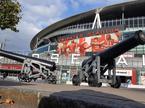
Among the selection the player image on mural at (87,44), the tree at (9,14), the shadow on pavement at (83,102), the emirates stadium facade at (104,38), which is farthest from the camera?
the player image on mural at (87,44)

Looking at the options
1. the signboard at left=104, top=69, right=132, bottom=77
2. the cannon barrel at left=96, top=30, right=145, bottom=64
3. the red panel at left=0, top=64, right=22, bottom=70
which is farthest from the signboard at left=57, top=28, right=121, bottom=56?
the cannon barrel at left=96, top=30, right=145, bottom=64

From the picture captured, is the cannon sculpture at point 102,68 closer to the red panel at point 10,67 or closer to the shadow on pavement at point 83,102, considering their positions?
the shadow on pavement at point 83,102

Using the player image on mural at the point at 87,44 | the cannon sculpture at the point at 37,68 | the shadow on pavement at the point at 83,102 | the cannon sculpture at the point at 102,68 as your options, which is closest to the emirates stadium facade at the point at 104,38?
the player image on mural at the point at 87,44

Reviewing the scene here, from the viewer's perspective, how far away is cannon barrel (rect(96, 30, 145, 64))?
15.6 metres

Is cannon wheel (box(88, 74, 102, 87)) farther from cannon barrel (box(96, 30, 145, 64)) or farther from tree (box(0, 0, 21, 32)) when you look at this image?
tree (box(0, 0, 21, 32))

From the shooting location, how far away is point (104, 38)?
6069cm

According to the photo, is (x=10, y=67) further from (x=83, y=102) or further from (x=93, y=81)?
(x=83, y=102)

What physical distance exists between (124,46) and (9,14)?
23.1 ft

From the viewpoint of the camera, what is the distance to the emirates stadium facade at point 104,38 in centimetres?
5275

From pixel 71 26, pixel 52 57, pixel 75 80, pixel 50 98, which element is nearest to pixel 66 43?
pixel 52 57

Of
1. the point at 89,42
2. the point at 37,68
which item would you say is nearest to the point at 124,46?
the point at 37,68

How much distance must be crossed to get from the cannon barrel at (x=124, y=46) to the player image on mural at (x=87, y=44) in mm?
39640

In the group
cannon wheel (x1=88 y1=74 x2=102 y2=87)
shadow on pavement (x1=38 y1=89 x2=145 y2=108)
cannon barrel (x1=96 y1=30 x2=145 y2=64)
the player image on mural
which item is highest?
the player image on mural

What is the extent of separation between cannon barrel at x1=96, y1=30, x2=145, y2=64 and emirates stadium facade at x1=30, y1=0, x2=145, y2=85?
103 feet
